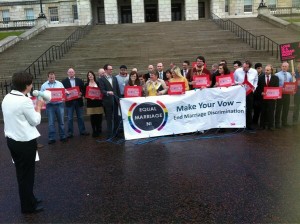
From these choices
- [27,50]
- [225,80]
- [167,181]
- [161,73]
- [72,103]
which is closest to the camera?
[167,181]

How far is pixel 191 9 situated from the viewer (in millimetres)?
41844

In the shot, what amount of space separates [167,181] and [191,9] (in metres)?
39.3

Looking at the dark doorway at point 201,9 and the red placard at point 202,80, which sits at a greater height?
the dark doorway at point 201,9

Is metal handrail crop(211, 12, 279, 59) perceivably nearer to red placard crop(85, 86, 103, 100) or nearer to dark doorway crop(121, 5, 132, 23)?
red placard crop(85, 86, 103, 100)

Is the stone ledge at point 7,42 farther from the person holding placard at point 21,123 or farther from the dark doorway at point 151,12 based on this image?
the dark doorway at point 151,12

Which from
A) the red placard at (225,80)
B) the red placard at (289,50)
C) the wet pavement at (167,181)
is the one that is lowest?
the wet pavement at (167,181)

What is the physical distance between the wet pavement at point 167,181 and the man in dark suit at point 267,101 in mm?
705

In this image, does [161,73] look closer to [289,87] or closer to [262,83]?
[262,83]

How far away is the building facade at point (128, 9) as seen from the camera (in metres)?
41.5

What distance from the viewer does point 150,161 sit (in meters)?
6.77

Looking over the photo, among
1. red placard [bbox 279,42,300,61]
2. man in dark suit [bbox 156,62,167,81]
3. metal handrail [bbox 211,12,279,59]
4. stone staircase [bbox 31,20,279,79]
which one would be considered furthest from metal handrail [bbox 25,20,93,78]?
metal handrail [bbox 211,12,279,59]

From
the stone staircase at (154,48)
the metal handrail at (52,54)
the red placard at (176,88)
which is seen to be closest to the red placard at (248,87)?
the red placard at (176,88)

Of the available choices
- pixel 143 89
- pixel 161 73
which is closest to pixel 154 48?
pixel 161 73

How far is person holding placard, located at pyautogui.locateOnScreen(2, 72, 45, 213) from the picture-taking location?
4289 mm
